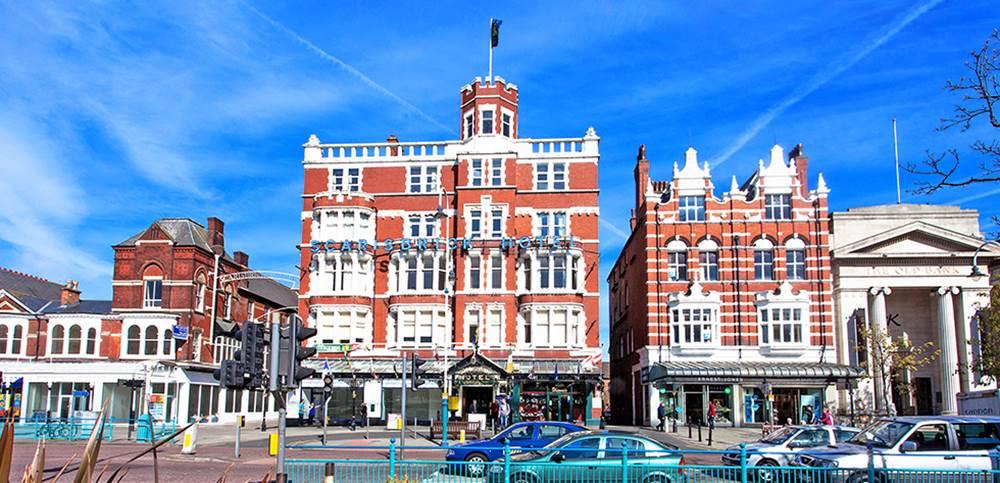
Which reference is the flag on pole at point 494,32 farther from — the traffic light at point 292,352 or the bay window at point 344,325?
the traffic light at point 292,352

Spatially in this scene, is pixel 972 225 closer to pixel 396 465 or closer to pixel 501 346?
pixel 501 346

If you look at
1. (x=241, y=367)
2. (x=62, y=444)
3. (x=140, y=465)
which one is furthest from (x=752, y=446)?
(x=62, y=444)

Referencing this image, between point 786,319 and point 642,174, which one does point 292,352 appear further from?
point 642,174

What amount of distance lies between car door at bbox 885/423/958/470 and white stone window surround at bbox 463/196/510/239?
33159 mm

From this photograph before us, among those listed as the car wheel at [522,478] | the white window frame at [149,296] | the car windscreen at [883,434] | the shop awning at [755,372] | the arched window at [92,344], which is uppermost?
the white window frame at [149,296]

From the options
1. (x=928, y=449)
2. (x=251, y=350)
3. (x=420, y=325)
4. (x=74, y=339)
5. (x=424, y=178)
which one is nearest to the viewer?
(x=251, y=350)

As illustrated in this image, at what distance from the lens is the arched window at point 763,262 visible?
4728 cm

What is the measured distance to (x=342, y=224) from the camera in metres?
50.7

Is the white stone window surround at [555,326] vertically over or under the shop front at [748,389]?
over

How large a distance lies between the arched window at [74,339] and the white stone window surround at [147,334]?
8.36ft

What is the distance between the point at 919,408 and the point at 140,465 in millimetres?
41420

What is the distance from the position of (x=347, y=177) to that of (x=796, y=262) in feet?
84.6

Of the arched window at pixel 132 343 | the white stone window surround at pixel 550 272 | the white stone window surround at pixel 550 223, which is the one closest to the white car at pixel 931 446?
the white stone window surround at pixel 550 272

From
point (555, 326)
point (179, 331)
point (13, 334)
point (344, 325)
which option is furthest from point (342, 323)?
point (13, 334)
